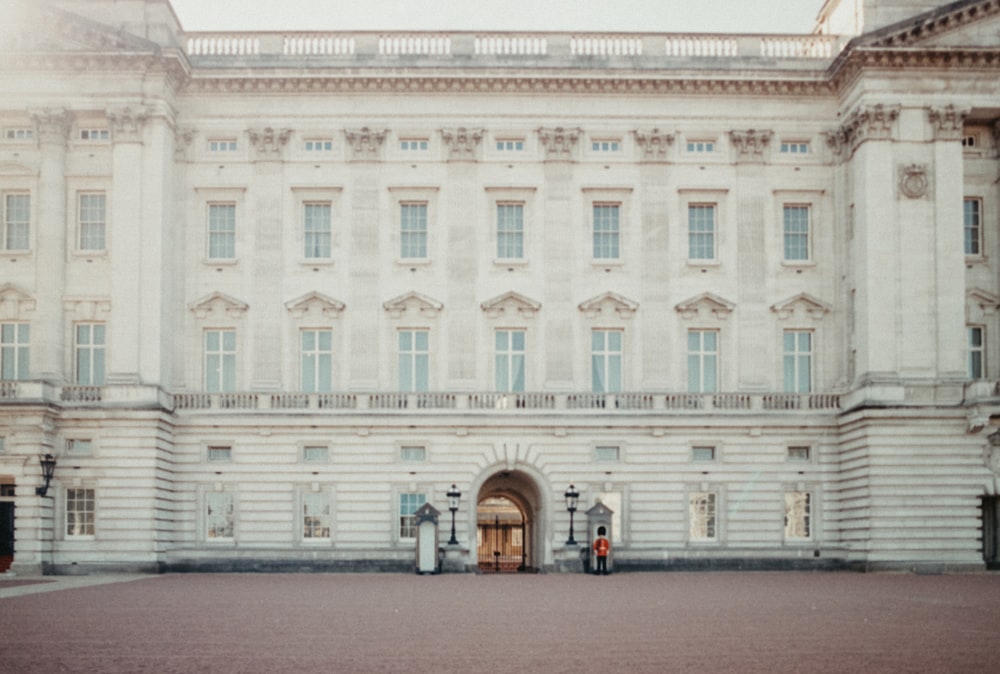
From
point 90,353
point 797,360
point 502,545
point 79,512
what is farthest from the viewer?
point 502,545

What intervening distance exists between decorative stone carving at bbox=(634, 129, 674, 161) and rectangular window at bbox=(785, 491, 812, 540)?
1326 cm

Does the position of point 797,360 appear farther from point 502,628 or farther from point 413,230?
point 502,628

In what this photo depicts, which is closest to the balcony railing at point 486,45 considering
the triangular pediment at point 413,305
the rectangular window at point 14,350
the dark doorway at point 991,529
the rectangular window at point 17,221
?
the rectangular window at point 17,221

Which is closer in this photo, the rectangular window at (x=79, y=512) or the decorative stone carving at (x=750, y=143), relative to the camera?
the rectangular window at (x=79, y=512)

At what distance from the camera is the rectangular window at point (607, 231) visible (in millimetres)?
52406

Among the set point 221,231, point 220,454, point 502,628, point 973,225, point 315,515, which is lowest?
point 502,628

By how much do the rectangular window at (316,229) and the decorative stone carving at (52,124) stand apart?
29.1 ft

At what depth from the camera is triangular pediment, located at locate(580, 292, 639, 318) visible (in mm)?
51656

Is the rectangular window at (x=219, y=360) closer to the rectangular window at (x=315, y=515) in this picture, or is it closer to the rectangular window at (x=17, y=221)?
the rectangular window at (x=315, y=515)

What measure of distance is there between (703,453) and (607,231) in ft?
29.3

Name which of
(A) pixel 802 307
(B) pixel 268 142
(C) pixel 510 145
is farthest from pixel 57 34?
(A) pixel 802 307

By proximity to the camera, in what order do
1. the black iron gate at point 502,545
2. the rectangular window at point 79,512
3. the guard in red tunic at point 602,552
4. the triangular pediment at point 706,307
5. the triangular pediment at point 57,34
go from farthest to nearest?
1. the black iron gate at point 502,545
2. the triangular pediment at point 706,307
3. the triangular pediment at point 57,34
4. the rectangular window at point 79,512
5. the guard in red tunic at point 602,552

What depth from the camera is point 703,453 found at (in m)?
51.3

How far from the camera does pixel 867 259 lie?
49.4m
